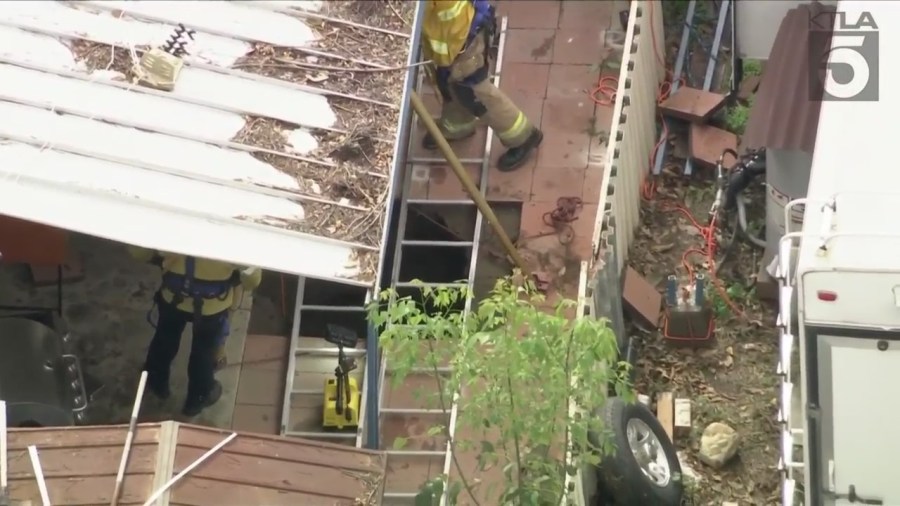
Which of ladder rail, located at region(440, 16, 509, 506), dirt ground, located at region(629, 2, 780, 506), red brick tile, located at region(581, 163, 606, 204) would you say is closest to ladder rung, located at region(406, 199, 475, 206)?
ladder rail, located at region(440, 16, 509, 506)

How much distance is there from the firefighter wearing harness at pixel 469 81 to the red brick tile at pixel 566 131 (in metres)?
0.13

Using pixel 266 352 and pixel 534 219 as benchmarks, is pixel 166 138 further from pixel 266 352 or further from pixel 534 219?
pixel 534 219

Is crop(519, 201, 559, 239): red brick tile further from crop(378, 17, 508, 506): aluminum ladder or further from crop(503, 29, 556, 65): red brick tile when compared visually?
crop(503, 29, 556, 65): red brick tile

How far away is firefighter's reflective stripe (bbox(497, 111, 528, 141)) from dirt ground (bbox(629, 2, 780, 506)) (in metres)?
1.51

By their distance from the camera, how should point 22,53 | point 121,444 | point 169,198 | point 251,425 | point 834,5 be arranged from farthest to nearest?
point 834,5
point 251,425
point 22,53
point 169,198
point 121,444

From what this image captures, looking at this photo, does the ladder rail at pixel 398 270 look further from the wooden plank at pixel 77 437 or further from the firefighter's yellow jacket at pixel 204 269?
the wooden plank at pixel 77 437

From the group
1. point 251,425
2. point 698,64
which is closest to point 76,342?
point 251,425

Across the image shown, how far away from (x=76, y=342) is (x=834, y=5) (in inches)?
242

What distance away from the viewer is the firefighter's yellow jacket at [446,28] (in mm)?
8352

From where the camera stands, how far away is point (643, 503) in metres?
8.01

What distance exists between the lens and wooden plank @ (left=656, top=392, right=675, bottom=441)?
351 inches

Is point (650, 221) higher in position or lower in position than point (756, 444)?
higher

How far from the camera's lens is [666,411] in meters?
8.98

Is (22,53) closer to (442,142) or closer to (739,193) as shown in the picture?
(442,142)
